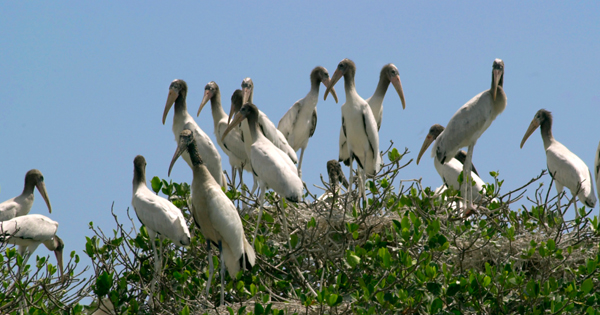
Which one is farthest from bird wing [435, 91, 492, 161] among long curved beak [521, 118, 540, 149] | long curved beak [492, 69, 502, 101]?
long curved beak [521, 118, 540, 149]

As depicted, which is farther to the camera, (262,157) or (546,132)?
(546,132)

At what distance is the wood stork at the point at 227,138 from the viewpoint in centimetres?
926

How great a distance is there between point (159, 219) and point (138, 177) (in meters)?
1.23

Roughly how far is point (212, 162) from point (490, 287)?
4375mm

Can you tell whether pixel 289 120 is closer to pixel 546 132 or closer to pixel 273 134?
pixel 273 134

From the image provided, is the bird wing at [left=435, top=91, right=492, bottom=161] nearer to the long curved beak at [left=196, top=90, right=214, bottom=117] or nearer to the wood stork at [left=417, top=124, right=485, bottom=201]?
the wood stork at [left=417, top=124, right=485, bottom=201]

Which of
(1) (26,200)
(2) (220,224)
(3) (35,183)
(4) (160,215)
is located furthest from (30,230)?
(2) (220,224)

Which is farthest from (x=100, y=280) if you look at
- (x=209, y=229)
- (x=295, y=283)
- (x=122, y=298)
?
(x=295, y=283)

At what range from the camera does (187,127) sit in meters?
8.47

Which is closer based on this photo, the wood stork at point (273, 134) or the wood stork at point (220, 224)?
the wood stork at point (220, 224)

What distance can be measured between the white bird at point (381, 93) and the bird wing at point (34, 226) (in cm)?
363

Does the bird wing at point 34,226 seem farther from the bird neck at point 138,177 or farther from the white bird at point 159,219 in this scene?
the white bird at point 159,219

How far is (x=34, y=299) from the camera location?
21.5 feet

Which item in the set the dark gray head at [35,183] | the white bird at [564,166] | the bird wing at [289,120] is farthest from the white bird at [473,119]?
the dark gray head at [35,183]
